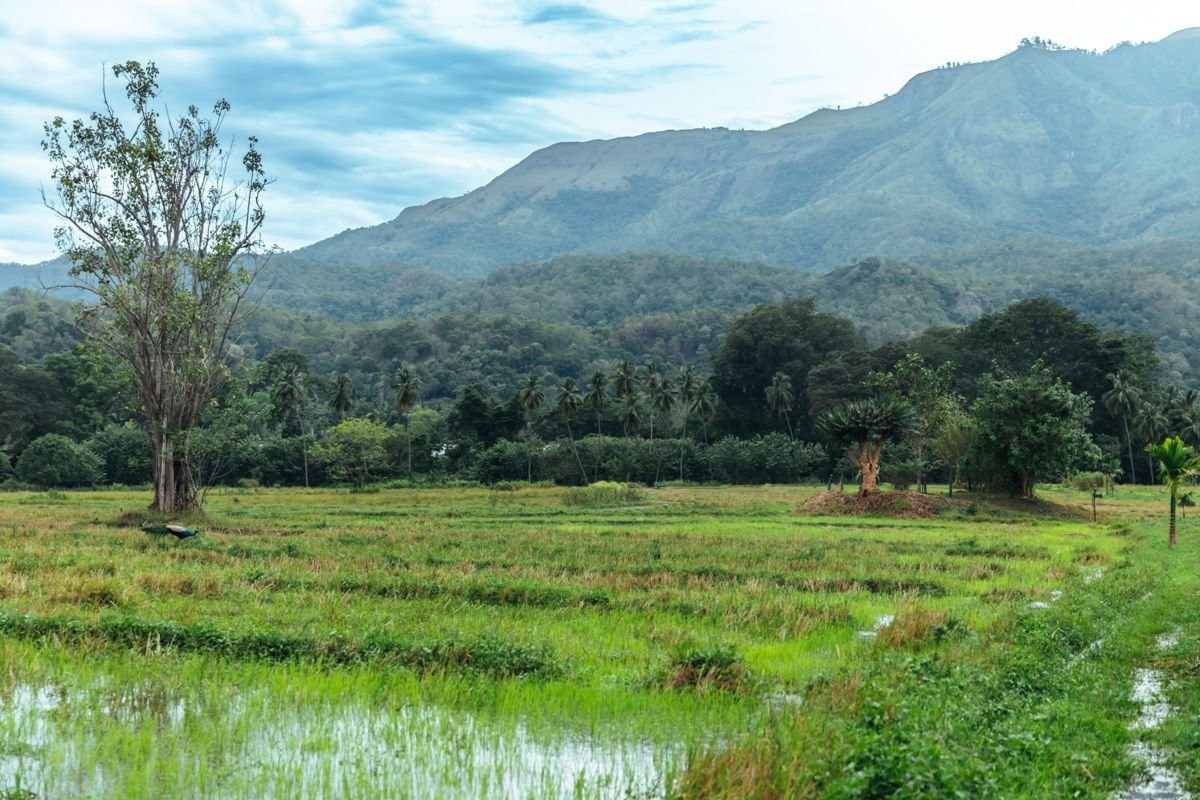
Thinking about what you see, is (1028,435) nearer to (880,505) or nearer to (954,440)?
(880,505)

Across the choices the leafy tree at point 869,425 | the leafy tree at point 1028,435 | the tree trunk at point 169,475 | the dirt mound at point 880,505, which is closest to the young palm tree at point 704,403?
the leafy tree at point 1028,435

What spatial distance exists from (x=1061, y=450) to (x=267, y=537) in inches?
1420

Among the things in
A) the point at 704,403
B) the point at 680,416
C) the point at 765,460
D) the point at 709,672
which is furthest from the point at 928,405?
the point at 709,672

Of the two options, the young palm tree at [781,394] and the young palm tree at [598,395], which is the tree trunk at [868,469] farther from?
the young palm tree at [598,395]

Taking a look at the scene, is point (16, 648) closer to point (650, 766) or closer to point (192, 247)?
point (650, 766)

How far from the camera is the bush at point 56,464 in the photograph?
248ft

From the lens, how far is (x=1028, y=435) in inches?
1864

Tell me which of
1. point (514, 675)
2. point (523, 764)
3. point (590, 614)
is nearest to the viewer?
point (523, 764)

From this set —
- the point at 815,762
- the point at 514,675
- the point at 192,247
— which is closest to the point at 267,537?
the point at 192,247

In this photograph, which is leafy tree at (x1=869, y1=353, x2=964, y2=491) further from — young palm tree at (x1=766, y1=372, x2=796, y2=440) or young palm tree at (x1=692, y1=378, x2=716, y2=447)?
young palm tree at (x1=766, y1=372, x2=796, y2=440)

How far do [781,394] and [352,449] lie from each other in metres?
42.7

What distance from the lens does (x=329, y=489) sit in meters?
81.1

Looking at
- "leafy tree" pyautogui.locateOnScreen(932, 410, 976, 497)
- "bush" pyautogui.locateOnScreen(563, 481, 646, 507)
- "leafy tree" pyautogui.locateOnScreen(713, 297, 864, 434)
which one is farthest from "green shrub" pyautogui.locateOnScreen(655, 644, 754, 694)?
"leafy tree" pyautogui.locateOnScreen(713, 297, 864, 434)

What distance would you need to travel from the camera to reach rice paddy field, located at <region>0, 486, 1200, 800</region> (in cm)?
746
